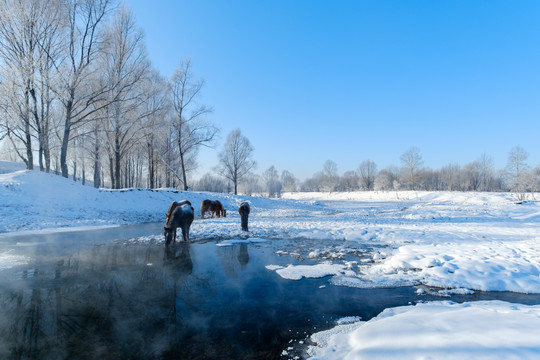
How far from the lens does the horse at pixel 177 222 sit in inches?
365

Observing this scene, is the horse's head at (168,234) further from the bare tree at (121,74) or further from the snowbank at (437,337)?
the bare tree at (121,74)

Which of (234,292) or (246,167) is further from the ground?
(246,167)

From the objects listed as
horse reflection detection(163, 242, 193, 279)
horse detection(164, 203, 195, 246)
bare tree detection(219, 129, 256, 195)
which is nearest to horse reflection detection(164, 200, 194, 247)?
horse detection(164, 203, 195, 246)

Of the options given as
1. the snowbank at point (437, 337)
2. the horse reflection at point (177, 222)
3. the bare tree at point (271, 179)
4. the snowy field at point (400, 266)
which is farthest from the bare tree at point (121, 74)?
the bare tree at point (271, 179)

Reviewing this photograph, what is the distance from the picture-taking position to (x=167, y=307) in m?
4.29

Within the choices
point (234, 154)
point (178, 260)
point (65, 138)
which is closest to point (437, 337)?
point (178, 260)

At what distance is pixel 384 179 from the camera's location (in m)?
83.4

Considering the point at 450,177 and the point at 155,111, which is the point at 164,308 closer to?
the point at 155,111

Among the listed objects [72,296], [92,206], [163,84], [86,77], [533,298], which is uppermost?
[163,84]

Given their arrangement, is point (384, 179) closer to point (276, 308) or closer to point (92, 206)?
point (92, 206)

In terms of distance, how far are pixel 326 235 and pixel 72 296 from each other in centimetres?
847

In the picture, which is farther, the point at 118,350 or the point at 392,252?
the point at 392,252

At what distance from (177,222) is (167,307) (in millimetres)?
5513

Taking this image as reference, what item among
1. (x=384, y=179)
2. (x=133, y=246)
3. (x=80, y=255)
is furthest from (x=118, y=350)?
(x=384, y=179)
